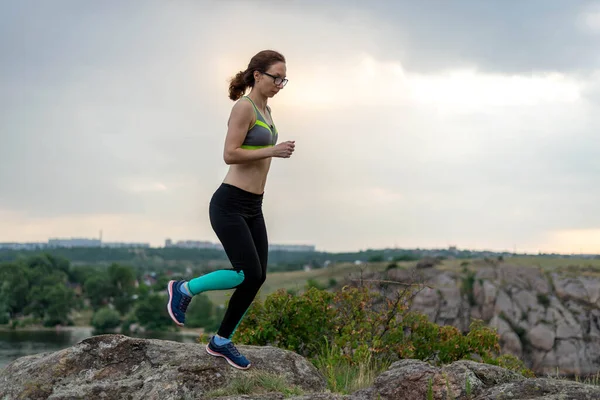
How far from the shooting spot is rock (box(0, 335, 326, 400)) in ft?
21.4

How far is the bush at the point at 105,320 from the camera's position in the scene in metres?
106

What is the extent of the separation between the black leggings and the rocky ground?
0.86 m

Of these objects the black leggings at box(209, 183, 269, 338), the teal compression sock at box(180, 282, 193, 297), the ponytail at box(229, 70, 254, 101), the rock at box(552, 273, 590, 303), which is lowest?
the rock at box(552, 273, 590, 303)

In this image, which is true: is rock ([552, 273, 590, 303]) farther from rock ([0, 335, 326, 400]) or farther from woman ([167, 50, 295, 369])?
woman ([167, 50, 295, 369])

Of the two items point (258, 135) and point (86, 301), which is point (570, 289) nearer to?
point (86, 301)

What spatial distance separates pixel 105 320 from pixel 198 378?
106m

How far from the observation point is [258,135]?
6633 mm

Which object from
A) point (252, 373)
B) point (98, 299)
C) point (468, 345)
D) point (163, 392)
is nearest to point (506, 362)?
point (468, 345)

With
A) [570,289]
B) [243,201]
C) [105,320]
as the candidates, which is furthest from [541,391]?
[105,320]

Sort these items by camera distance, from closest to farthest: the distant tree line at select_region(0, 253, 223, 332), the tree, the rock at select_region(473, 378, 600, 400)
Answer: the rock at select_region(473, 378, 600, 400)
the distant tree line at select_region(0, 253, 223, 332)
the tree

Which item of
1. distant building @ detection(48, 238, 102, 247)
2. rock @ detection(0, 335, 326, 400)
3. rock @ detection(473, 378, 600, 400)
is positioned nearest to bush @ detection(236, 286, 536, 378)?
rock @ detection(0, 335, 326, 400)

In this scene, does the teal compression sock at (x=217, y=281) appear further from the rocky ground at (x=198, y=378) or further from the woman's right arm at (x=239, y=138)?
the woman's right arm at (x=239, y=138)

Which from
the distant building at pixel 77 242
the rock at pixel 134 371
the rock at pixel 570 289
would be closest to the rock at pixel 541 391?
the rock at pixel 134 371

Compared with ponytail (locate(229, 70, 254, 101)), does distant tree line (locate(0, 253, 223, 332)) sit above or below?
below
